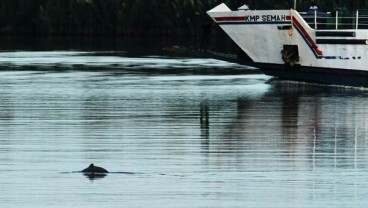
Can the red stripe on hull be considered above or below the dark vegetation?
above

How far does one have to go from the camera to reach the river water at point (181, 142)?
722 inches

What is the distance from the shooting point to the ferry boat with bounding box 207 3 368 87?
37.9 m

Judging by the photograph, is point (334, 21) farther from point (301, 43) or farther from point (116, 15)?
point (116, 15)

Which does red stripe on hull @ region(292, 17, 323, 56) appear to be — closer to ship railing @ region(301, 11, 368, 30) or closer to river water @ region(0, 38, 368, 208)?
ship railing @ region(301, 11, 368, 30)

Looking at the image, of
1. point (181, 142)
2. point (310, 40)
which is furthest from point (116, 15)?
point (181, 142)

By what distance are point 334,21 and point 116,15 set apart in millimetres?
37471

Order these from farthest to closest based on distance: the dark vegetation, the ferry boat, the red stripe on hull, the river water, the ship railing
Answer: the dark vegetation, the red stripe on hull, the ship railing, the ferry boat, the river water

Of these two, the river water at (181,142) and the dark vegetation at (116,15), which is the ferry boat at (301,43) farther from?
the dark vegetation at (116,15)

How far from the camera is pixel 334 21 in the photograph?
3991 cm

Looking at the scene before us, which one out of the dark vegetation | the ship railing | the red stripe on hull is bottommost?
the dark vegetation

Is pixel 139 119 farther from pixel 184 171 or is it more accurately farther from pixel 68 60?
pixel 68 60

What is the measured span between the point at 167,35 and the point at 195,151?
5353 cm

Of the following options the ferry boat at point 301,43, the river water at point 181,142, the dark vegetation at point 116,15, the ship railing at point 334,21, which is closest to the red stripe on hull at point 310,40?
the ferry boat at point 301,43

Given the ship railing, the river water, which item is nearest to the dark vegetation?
the river water
